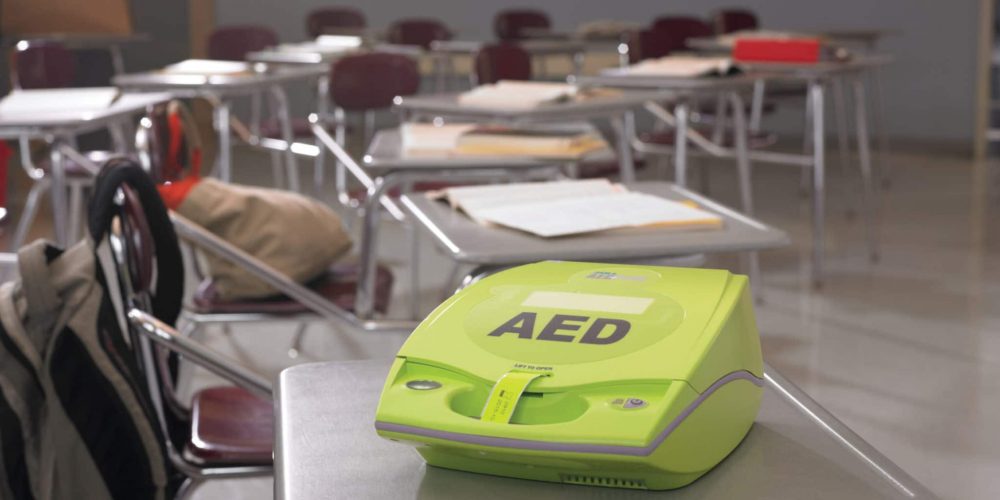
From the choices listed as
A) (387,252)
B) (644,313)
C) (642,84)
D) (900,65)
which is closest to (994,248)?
(642,84)

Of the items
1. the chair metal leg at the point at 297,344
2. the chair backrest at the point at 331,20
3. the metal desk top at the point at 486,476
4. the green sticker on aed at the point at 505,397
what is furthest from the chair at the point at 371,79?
the green sticker on aed at the point at 505,397

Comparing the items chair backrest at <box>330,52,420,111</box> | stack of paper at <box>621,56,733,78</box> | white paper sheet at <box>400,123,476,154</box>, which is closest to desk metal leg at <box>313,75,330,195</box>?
chair backrest at <box>330,52,420,111</box>

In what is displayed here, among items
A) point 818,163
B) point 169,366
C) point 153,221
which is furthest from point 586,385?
point 818,163

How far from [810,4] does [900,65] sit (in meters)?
0.74

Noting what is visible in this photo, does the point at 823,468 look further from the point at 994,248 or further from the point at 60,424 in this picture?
the point at 994,248

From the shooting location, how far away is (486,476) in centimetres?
78

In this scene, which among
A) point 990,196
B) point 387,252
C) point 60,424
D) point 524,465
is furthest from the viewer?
point 990,196

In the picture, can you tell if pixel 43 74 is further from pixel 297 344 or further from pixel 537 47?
pixel 537 47

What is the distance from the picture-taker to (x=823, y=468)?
803 millimetres

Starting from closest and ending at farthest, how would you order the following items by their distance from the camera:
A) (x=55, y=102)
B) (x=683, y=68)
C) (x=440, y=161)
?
(x=440, y=161)
(x=55, y=102)
(x=683, y=68)

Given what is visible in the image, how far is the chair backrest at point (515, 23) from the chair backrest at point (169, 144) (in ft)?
18.0

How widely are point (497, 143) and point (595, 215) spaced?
2.55 feet

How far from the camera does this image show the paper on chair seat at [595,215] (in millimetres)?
1513

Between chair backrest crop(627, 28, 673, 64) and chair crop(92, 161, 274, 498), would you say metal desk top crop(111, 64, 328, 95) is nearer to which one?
chair backrest crop(627, 28, 673, 64)
